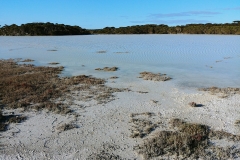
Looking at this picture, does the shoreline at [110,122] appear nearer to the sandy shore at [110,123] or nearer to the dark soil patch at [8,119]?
the sandy shore at [110,123]

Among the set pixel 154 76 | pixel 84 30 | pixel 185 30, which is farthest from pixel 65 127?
pixel 84 30

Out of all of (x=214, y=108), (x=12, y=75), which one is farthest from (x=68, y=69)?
(x=214, y=108)

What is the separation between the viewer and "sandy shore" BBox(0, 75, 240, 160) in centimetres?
436

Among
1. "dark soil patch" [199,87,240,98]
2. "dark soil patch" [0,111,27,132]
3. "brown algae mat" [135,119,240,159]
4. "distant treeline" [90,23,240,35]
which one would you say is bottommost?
"brown algae mat" [135,119,240,159]

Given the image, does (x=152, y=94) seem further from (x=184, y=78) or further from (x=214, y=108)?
(x=184, y=78)

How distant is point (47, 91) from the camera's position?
24.9 feet

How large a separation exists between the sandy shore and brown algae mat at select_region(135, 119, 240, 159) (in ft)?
0.50

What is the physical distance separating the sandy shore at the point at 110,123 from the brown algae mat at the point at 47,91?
0.28 metres

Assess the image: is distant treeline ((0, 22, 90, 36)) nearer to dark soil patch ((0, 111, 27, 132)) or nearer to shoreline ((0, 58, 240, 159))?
shoreline ((0, 58, 240, 159))

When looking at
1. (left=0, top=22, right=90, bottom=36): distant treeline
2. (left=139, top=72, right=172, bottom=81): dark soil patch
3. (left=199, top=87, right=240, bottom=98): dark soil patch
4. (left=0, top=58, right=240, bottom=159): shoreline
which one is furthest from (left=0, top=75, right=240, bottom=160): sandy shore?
(left=0, top=22, right=90, bottom=36): distant treeline

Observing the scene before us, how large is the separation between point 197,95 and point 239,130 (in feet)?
7.92

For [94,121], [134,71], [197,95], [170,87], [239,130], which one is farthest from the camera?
[134,71]

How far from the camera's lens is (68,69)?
1175cm

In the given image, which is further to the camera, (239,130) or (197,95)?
(197,95)
